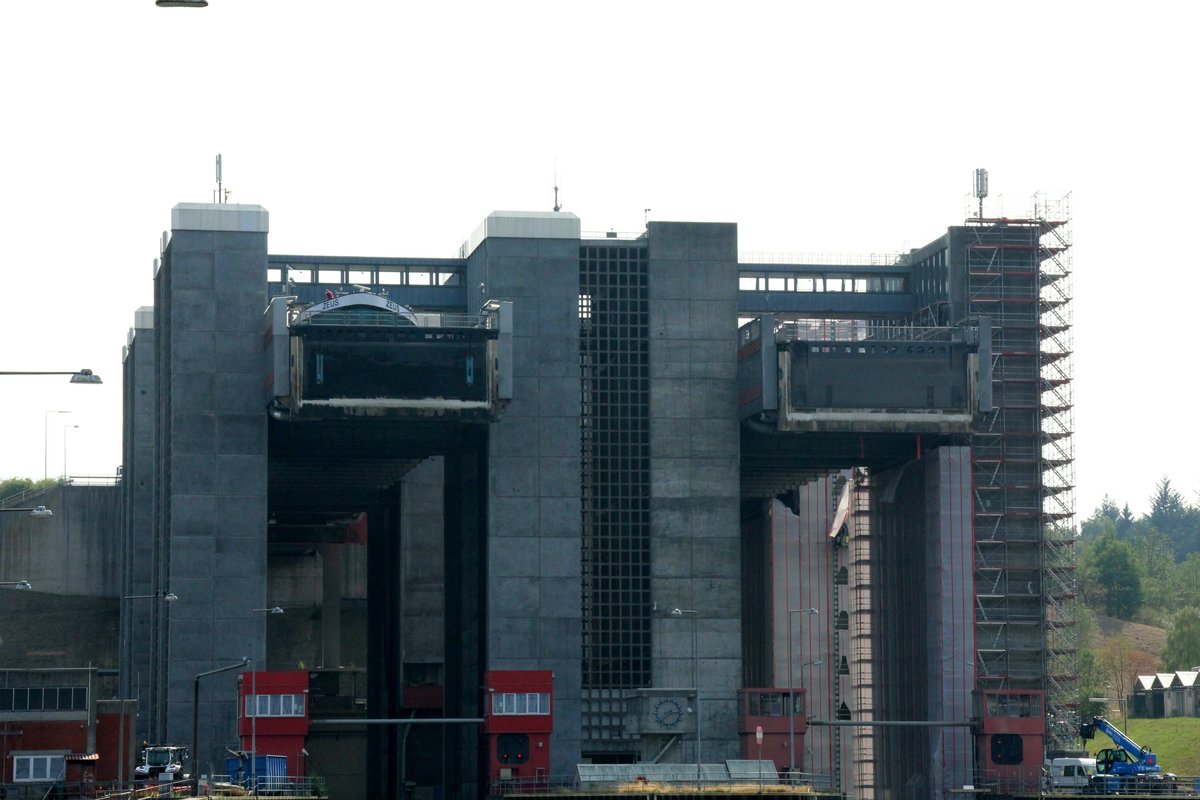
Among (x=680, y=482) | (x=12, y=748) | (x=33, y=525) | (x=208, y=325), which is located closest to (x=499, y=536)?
(x=680, y=482)

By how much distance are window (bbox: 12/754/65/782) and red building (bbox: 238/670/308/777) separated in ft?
42.3

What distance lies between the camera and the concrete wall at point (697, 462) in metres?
133

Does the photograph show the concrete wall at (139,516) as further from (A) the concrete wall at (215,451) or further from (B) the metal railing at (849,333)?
(B) the metal railing at (849,333)

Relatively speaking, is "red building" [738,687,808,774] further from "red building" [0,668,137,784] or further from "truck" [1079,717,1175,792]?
"red building" [0,668,137,784]

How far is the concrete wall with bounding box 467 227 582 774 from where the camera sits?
427 feet

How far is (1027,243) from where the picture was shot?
Answer: 140 meters

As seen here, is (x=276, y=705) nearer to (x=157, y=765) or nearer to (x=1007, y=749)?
(x=157, y=765)

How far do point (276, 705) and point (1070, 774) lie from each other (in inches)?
1940

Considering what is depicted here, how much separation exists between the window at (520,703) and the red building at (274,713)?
11561 millimetres

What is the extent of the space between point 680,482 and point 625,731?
1620 cm

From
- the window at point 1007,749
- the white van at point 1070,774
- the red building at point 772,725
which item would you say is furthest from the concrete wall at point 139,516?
the white van at point 1070,774

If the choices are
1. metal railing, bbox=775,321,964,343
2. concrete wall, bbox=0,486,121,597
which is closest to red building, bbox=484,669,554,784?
metal railing, bbox=775,321,964,343

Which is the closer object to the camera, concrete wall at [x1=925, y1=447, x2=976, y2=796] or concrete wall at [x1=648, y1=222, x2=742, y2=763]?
concrete wall at [x1=648, y1=222, x2=742, y2=763]

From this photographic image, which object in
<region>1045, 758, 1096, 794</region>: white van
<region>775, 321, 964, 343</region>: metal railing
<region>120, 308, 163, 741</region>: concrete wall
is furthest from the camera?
<region>120, 308, 163, 741</region>: concrete wall
